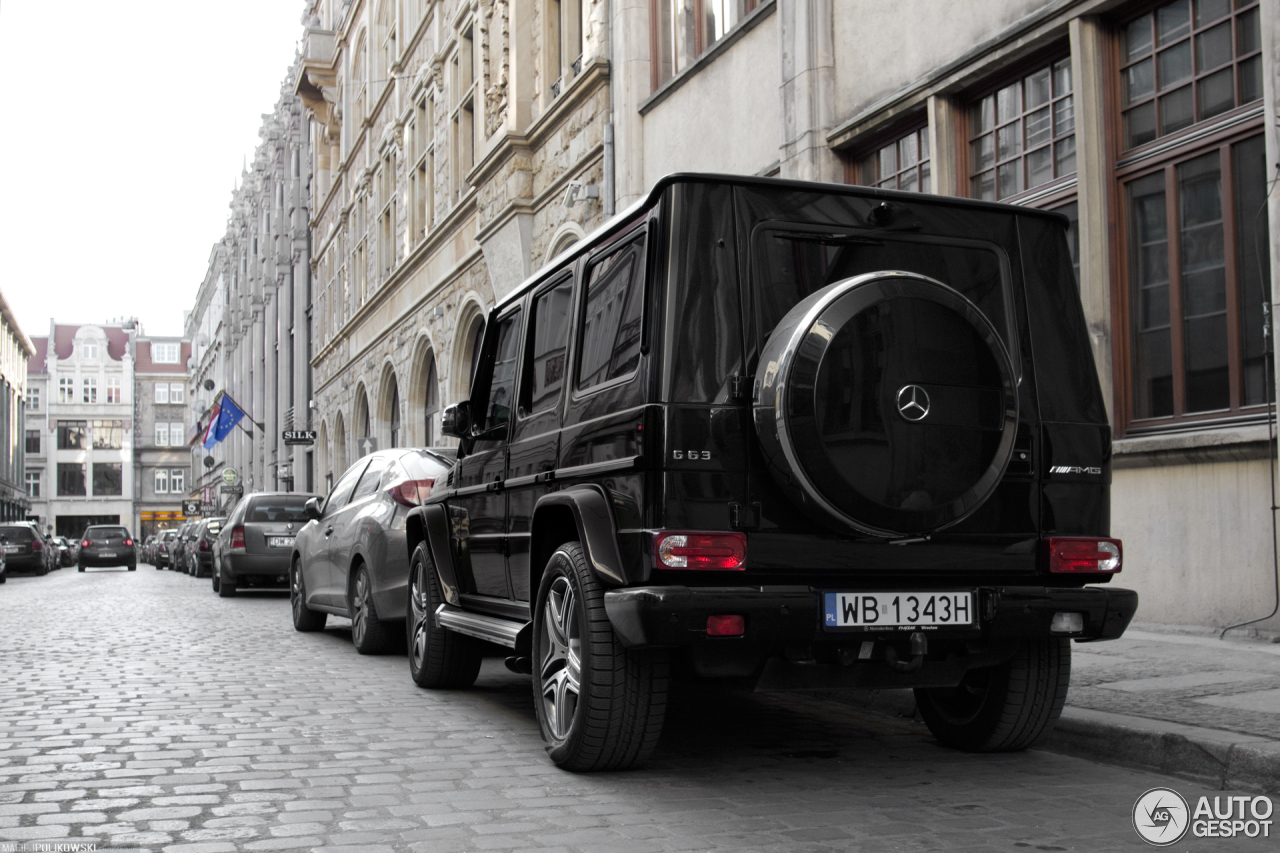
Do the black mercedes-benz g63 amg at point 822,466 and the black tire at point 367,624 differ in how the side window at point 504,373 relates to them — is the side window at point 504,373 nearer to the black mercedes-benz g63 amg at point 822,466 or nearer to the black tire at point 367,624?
the black mercedes-benz g63 amg at point 822,466

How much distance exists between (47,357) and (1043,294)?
124 meters

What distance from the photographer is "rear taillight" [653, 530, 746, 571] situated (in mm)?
4750

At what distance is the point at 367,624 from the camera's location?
10.2 metres

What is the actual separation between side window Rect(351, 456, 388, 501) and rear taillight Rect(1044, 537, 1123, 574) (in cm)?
635

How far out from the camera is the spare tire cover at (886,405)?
15.6 feet

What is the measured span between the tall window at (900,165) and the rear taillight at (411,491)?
5212 millimetres

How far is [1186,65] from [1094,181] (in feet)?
3.24

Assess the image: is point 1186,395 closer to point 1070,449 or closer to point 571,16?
point 1070,449

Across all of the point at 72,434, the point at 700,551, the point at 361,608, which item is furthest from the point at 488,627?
the point at 72,434

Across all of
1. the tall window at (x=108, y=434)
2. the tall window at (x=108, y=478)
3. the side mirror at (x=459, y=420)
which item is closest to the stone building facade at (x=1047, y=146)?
the side mirror at (x=459, y=420)

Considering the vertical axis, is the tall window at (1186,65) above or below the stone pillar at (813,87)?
below

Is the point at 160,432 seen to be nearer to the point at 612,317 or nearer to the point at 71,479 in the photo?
the point at 71,479

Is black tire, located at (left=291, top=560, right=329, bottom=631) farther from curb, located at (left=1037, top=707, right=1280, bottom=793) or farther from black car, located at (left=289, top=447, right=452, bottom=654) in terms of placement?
curb, located at (left=1037, top=707, right=1280, bottom=793)

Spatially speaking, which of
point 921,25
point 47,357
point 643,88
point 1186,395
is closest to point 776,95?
point 921,25
